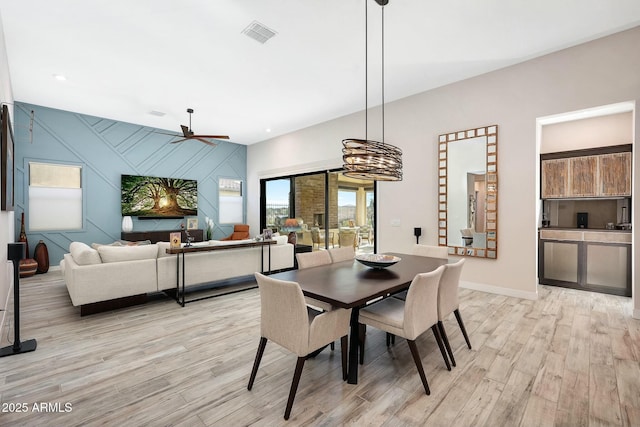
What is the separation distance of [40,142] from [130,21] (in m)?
4.21

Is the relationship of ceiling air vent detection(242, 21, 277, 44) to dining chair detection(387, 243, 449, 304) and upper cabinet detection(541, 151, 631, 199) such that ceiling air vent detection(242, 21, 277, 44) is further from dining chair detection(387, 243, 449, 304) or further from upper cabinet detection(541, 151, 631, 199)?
upper cabinet detection(541, 151, 631, 199)

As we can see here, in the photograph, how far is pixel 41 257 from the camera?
5.40 meters

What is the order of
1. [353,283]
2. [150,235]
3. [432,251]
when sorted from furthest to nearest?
[150,235] < [432,251] < [353,283]

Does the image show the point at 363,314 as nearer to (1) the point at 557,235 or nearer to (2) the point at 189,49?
(2) the point at 189,49

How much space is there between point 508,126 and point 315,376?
406 cm

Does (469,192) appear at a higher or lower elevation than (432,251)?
higher

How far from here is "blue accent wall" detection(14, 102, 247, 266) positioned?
5570 mm

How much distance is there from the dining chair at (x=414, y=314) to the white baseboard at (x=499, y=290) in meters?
2.51

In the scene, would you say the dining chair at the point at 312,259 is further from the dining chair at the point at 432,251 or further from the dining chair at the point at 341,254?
the dining chair at the point at 432,251

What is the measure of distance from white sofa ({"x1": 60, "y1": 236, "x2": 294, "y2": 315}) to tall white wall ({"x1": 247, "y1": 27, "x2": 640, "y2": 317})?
112 inches

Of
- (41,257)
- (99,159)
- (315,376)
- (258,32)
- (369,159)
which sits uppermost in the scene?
(258,32)

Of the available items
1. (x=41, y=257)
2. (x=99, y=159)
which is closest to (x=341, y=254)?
(x=41, y=257)

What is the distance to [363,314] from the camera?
7.40 feet

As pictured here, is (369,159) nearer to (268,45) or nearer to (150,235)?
(268,45)
